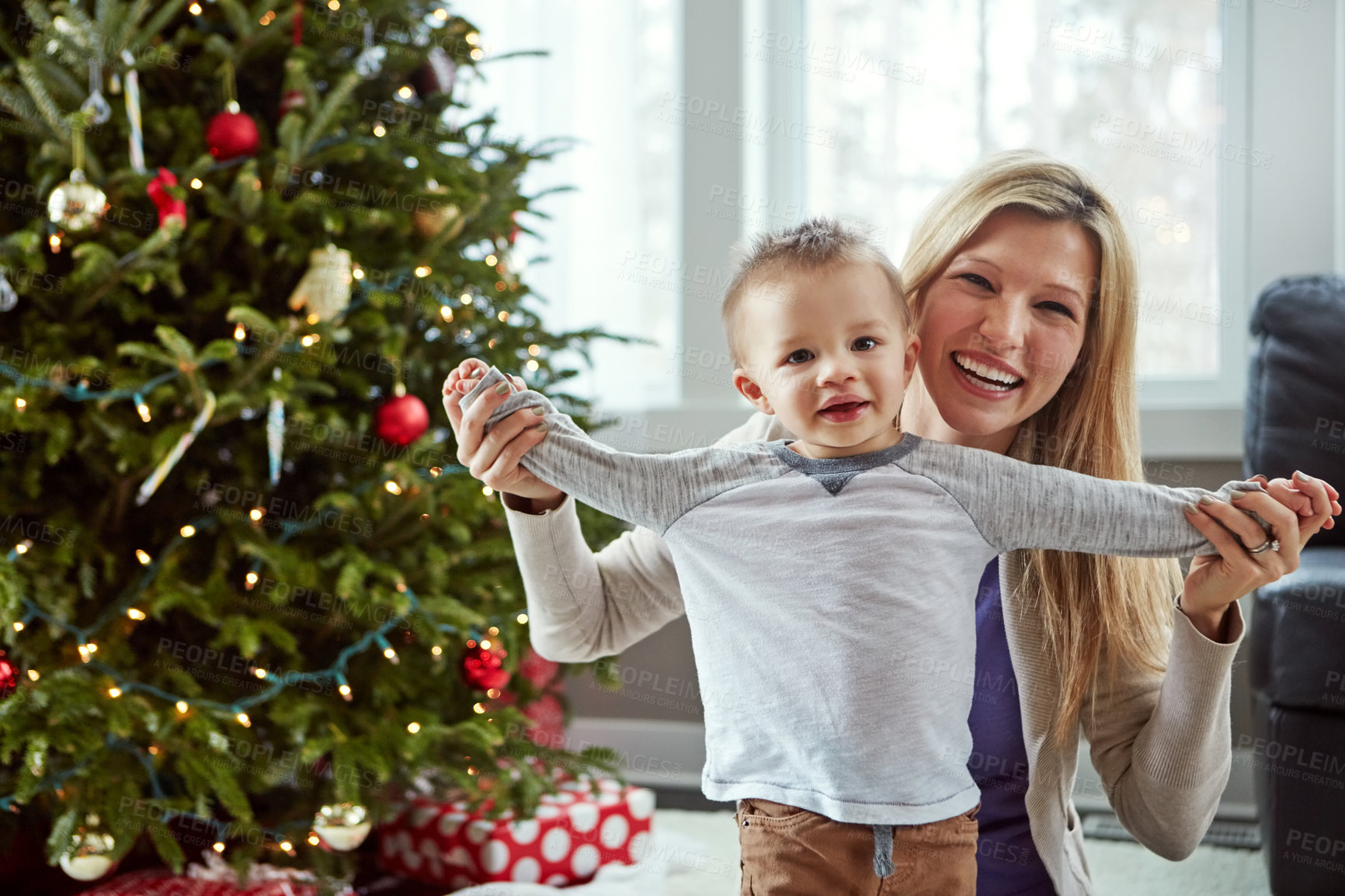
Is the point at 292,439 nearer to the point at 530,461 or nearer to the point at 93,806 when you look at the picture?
the point at 93,806

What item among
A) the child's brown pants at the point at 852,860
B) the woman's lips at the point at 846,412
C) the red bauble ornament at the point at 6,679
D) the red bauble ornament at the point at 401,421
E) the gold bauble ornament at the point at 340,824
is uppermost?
the woman's lips at the point at 846,412

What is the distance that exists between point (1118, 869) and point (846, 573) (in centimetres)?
164

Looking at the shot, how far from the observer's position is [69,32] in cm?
167

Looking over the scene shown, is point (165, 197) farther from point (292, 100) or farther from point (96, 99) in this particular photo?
point (292, 100)

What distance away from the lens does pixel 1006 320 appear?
115cm

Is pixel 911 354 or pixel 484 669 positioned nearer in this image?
pixel 911 354

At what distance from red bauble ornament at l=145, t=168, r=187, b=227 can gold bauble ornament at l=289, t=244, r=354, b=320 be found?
0.68ft

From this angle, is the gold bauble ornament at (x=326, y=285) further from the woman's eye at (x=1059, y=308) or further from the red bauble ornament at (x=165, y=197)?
the woman's eye at (x=1059, y=308)

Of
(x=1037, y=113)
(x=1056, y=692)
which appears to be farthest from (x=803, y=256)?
(x=1037, y=113)

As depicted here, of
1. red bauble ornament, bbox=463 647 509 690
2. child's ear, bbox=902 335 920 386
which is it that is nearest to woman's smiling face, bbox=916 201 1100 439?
child's ear, bbox=902 335 920 386

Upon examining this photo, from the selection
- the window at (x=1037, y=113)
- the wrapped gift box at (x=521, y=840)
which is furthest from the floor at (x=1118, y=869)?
the window at (x=1037, y=113)

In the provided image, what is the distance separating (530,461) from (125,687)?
1.11 m

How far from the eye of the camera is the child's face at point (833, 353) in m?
0.90

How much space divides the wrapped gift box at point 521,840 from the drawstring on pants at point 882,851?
130 cm
